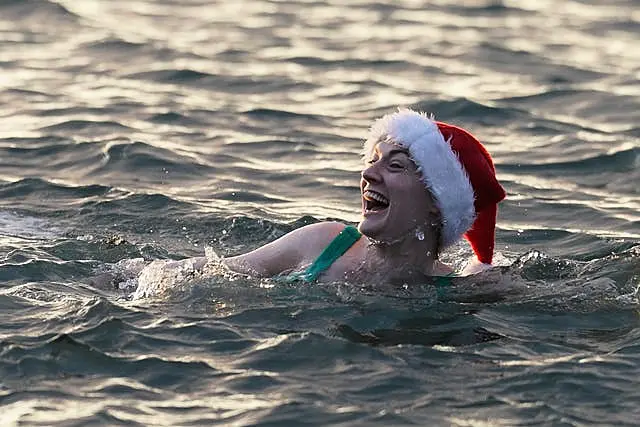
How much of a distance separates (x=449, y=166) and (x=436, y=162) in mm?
84

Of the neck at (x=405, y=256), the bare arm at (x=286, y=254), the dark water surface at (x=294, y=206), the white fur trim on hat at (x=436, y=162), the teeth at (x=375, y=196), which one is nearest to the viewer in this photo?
the dark water surface at (x=294, y=206)

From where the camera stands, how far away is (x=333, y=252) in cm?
A: 834

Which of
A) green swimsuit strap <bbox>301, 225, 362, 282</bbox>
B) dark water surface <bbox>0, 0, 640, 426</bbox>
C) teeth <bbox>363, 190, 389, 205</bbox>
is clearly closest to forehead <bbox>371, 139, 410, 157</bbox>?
teeth <bbox>363, 190, 389, 205</bbox>

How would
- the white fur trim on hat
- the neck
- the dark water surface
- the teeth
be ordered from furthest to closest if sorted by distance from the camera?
1. the neck
2. the white fur trim on hat
3. the teeth
4. the dark water surface

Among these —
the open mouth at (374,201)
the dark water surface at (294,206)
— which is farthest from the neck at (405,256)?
the open mouth at (374,201)

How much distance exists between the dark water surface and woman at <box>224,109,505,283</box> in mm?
161

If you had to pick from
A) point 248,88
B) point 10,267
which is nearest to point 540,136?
point 248,88

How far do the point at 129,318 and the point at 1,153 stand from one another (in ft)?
15.5

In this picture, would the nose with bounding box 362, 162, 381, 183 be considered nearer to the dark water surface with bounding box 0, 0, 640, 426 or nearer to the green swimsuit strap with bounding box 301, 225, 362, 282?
the green swimsuit strap with bounding box 301, 225, 362, 282

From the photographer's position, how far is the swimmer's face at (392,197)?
26.0 ft

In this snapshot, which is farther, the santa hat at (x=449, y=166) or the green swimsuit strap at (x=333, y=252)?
the green swimsuit strap at (x=333, y=252)

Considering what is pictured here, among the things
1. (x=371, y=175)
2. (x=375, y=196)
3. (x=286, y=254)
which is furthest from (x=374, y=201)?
(x=286, y=254)

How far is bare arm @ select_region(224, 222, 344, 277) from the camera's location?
8305 mm

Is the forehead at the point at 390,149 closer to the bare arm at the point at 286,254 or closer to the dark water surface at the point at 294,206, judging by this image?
the bare arm at the point at 286,254
